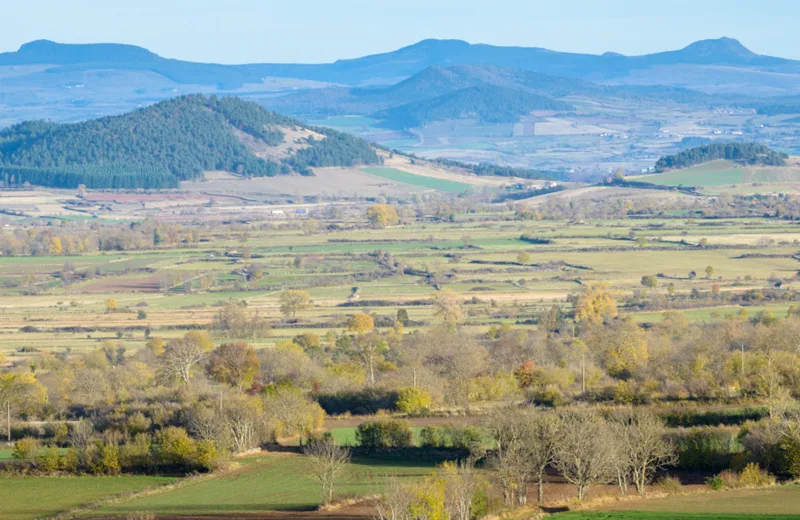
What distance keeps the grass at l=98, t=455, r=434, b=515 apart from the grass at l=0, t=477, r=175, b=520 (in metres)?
1.16

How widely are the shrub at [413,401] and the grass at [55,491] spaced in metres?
10.6

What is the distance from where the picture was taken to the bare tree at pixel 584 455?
98.0 feet

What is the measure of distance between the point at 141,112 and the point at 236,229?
75.4 m

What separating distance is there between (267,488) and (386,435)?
5.93 metres

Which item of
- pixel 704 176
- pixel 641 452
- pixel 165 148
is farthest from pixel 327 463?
pixel 165 148

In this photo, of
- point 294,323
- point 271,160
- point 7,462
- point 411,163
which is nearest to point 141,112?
point 271,160

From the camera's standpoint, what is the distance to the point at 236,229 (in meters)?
112

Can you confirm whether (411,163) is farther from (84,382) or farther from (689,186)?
(84,382)

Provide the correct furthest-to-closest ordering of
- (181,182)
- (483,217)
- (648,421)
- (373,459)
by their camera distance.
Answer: (181,182), (483,217), (373,459), (648,421)

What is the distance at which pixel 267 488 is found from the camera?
3228 centimetres

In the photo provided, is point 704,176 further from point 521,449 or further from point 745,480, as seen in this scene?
point 521,449

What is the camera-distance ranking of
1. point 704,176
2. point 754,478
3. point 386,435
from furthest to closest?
point 704,176
point 386,435
point 754,478

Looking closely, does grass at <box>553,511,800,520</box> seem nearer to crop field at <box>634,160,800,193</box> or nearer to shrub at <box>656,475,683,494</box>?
shrub at <box>656,475,683,494</box>

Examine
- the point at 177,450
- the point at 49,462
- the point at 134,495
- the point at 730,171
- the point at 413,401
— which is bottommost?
the point at 413,401
